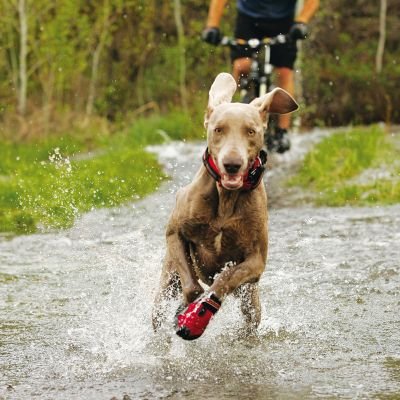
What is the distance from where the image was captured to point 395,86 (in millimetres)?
16766

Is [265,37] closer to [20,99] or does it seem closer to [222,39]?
[222,39]

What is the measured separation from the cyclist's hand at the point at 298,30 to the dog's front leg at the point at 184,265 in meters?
4.28

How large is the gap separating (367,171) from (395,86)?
802 cm

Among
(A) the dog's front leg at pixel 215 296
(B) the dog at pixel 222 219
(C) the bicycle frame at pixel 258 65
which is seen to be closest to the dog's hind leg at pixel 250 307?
(B) the dog at pixel 222 219

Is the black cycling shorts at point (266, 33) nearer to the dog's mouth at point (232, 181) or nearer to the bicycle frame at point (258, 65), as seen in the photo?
the bicycle frame at point (258, 65)

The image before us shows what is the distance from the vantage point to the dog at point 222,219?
377cm

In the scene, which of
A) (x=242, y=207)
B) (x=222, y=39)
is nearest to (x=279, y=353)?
(x=242, y=207)

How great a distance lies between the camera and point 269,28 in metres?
8.37

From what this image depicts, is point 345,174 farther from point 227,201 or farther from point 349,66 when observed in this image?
point 349,66

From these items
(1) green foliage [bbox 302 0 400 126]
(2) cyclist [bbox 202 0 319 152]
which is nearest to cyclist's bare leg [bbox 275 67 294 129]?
(2) cyclist [bbox 202 0 319 152]

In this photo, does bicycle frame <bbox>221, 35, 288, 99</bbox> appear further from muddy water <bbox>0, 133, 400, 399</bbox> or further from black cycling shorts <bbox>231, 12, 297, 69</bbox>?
muddy water <bbox>0, 133, 400, 399</bbox>

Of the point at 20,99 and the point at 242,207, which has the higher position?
the point at 242,207

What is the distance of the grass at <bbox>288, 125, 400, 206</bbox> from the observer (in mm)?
8227

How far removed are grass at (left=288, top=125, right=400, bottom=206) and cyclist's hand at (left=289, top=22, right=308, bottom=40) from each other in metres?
1.39
